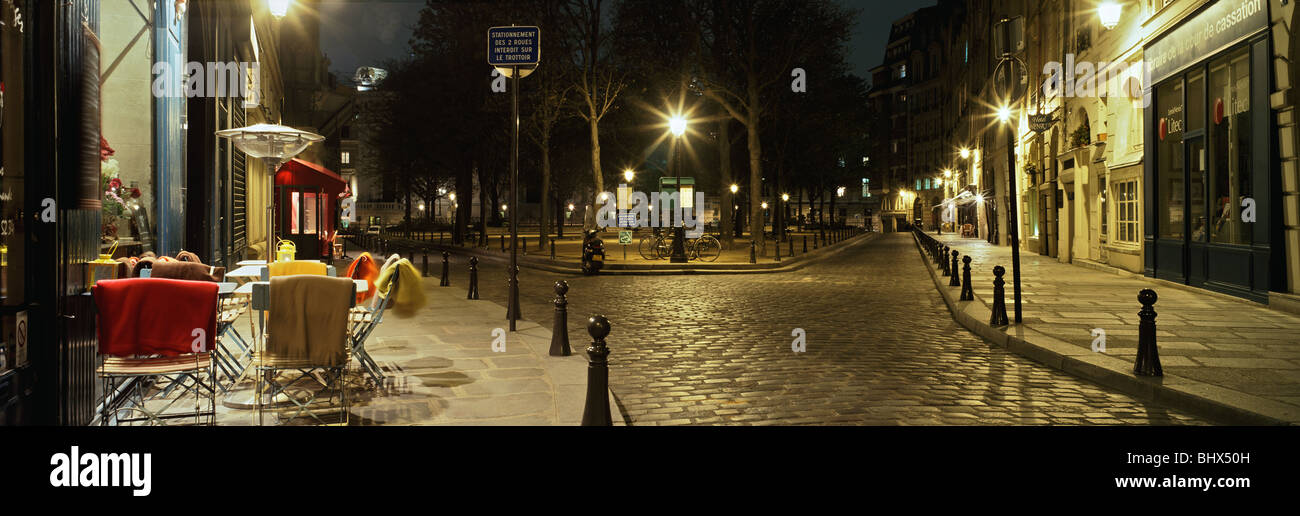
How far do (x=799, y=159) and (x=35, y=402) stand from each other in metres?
49.2

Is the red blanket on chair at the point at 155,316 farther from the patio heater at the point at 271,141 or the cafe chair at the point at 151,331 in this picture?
the patio heater at the point at 271,141

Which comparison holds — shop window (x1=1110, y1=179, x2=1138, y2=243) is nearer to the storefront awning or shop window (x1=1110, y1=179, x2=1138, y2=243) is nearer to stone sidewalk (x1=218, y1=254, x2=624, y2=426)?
stone sidewalk (x1=218, y1=254, x2=624, y2=426)

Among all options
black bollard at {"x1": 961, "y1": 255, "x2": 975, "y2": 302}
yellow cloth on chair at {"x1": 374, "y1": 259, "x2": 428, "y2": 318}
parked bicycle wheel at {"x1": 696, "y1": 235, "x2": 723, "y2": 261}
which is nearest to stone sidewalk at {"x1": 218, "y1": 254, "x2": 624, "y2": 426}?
yellow cloth on chair at {"x1": 374, "y1": 259, "x2": 428, "y2": 318}

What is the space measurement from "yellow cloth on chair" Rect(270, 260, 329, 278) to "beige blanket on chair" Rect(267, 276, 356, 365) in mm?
2050

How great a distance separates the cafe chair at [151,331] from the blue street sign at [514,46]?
590cm

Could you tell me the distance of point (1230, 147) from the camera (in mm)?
14070

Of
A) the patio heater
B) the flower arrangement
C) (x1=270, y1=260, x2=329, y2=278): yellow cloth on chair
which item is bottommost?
(x1=270, y1=260, x2=329, y2=278): yellow cloth on chair

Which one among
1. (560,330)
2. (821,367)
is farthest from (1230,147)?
(560,330)

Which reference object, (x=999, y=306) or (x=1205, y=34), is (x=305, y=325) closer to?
(x=999, y=306)

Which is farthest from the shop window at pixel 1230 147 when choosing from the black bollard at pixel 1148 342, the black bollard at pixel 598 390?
the black bollard at pixel 598 390

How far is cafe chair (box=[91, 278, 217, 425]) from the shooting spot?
537 centimetres

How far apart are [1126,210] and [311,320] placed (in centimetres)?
1923
